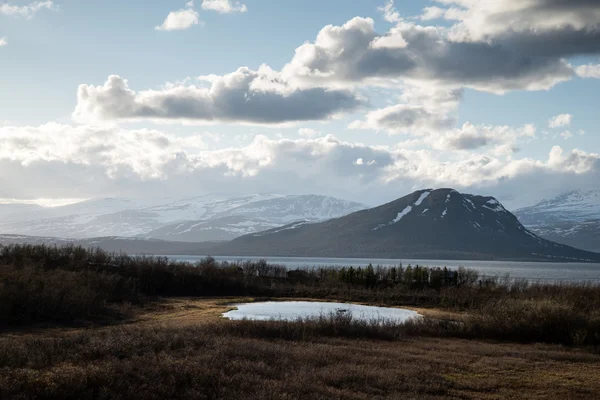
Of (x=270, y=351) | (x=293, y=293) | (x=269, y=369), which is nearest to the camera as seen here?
(x=269, y=369)

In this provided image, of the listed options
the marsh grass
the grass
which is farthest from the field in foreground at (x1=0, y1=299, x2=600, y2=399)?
the marsh grass

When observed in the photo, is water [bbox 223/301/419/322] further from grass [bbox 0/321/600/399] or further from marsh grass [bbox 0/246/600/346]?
grass [bbox 0/321/600/399]

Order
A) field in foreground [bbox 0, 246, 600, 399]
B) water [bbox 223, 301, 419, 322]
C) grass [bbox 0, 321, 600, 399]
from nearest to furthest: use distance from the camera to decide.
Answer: grass [bbox 0, 321, 600, 399] < field in foreground [bbox 0, 246, 600, 399] < water [bbox 223, 301, 419, 322]

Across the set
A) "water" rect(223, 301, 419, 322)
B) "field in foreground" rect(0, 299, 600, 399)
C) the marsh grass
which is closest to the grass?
"field in foreground" rect(0, 299, 600, 399)

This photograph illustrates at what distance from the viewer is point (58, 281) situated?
5241 cm

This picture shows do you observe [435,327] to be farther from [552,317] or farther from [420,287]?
[420,287]

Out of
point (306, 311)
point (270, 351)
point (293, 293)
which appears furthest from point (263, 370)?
point (293, 293)

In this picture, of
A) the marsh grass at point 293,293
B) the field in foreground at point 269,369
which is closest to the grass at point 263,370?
the field in foreground at point 269,369

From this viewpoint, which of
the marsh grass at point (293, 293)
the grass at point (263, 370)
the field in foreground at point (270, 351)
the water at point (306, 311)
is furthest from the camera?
the water at point (306, 311)

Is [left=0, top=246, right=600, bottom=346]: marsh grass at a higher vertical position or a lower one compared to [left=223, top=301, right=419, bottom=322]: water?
higher

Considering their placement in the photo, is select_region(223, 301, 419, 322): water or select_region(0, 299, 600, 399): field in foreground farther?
select_region(223, 301, 419, 322): water

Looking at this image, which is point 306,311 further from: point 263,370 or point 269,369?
point 263,370

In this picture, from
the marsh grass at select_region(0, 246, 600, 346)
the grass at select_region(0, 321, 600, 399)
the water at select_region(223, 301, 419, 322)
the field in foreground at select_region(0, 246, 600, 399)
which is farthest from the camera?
the water at select_region(223, 301, 419, 322)

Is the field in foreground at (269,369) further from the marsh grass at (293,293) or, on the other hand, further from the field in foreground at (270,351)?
the marsh grass at (293,293)
